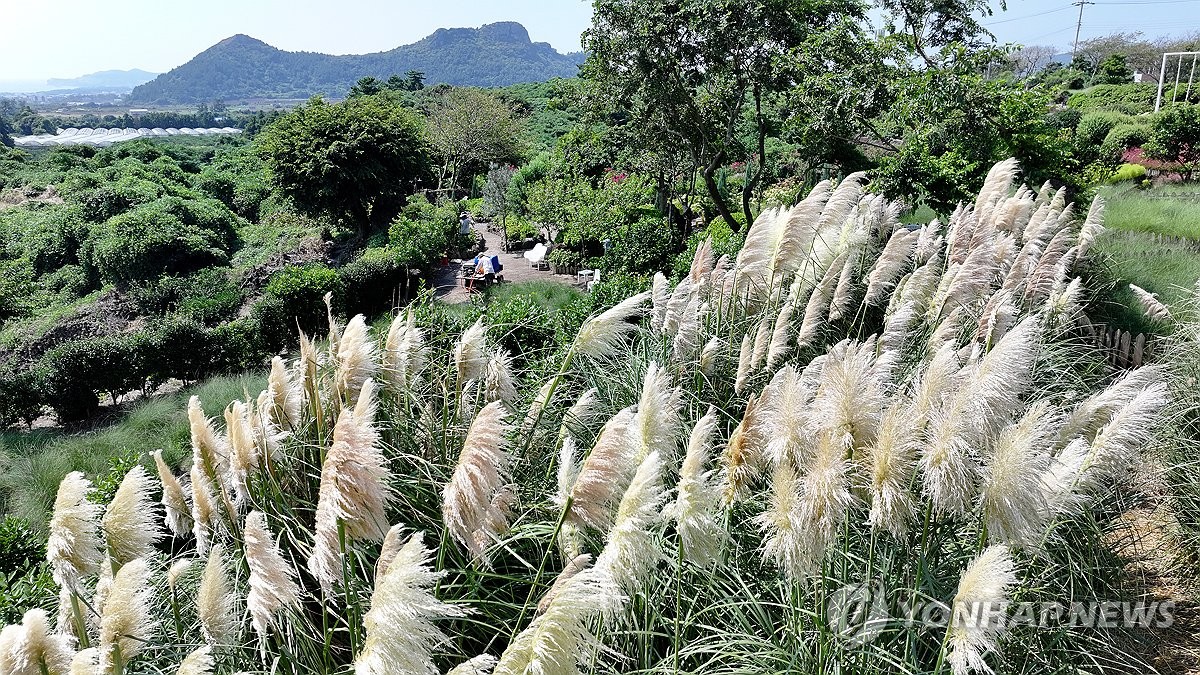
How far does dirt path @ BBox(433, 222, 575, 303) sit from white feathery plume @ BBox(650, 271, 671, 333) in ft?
42.4

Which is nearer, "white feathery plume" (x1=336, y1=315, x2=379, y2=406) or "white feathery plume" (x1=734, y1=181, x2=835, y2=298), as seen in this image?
"white feathery plume" (x1=336, y1=315, x2=379, y2=406)

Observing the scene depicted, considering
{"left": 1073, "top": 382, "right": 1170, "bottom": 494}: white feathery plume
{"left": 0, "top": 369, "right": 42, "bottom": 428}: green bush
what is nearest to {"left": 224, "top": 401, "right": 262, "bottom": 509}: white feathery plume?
{"left": 1073, "top": 382, "right": 1170, "bottom": 494}: white feathery plume

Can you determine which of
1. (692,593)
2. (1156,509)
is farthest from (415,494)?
(1156,509)

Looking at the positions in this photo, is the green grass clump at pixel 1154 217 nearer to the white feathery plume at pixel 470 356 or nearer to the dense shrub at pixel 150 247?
the white feathery plume at pixel 470 356

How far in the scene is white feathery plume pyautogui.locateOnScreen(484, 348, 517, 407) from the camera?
3496mm

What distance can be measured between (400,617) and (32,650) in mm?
1106

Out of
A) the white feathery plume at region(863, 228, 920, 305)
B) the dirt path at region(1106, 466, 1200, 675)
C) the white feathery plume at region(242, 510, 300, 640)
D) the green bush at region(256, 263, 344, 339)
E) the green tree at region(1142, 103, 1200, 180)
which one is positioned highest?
the green tree at region(1142, 103, 1200, 180)

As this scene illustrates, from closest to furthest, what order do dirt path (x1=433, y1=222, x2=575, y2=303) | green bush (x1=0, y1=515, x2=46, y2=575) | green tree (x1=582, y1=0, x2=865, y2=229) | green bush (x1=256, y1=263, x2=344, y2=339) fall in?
1. green bush (x1=0, y1=515, x2=46, y2=575)
2. green tree (x1=582, y1=0, x2=865, y2=229)
3. green bush (x1=256, y1=263, x2=344, y2=339)
4. dirt path (x1=433, y1=222, x2=575, y2=303)

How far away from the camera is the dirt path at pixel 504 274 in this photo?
18.7 meters

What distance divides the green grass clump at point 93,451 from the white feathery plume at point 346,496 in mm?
3590

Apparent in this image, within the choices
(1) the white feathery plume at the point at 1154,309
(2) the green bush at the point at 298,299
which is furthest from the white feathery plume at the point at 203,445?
(2) the green bush at the point at 298,299

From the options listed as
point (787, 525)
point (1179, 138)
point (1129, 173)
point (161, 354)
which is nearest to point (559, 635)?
point (787, 525)

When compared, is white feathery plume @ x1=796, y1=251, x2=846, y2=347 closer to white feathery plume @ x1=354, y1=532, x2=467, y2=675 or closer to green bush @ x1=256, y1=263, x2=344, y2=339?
white feathery plume @ x1=354, y1=532, x2=467, y2=675

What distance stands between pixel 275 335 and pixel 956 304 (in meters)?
13.3
